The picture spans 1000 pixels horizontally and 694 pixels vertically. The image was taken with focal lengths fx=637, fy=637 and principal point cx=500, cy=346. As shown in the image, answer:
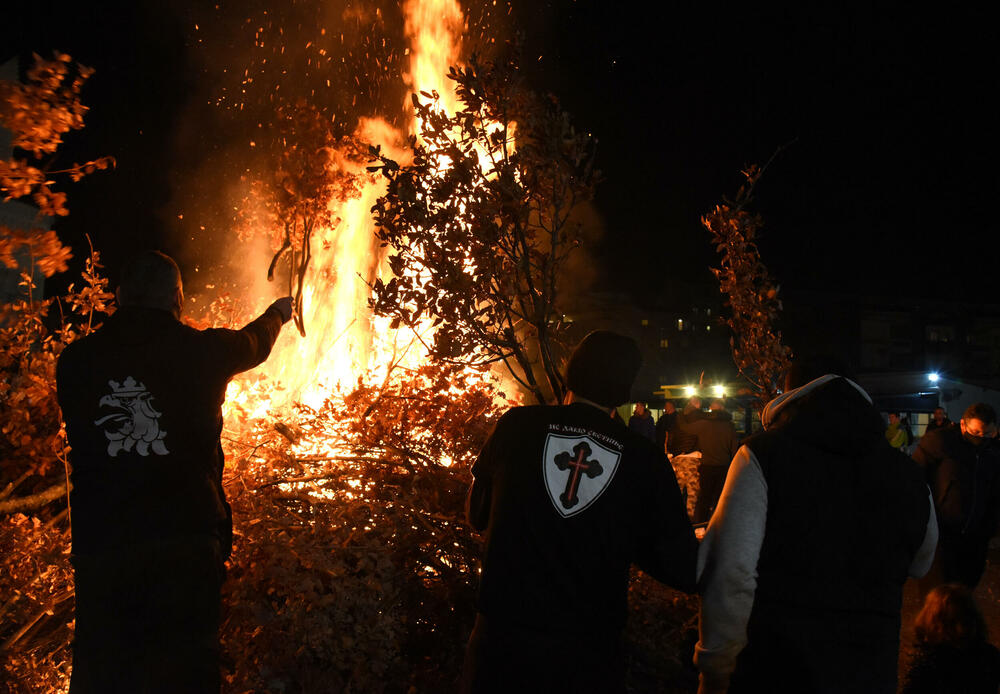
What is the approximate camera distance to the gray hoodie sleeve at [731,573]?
2.23 meters

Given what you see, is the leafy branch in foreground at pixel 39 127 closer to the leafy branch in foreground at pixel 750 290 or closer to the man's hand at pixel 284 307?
the man's hand at pixel 284 307

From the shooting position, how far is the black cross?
2.23 metres

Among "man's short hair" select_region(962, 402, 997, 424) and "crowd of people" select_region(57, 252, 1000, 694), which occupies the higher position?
"man's short hair" select_region(962, 402, 997, 424)

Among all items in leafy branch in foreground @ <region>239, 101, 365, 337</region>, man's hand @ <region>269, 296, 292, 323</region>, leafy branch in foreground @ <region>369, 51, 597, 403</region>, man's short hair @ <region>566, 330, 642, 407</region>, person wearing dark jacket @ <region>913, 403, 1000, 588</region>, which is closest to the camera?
man's short hair @ <region>566, 330, 642, 407</region>

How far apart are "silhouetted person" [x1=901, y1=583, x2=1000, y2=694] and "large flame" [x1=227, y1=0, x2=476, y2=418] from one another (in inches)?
155

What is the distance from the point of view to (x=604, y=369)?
2.42 meters

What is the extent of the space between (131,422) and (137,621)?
79 centimetres

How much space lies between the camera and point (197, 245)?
1440 cm

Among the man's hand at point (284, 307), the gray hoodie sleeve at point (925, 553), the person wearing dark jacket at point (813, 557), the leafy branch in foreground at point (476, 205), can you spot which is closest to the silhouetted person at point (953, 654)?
the gray hoodie sleeve at point (925, 553)

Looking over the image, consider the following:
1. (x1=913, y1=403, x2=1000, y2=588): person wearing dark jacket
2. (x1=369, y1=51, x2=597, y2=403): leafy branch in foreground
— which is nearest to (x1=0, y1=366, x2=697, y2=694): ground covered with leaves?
(x1=369, y1=51, x2=597, y2=403): leafy branch in foreground

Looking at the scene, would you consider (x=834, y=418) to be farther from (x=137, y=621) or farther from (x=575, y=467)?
(x=137, y=621)

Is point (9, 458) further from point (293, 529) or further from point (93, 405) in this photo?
point (93, 405)

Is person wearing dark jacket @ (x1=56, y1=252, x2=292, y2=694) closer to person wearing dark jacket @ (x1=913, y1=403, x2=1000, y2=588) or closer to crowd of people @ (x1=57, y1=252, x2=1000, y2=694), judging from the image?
crowd of people @ (x1=57, y1=252, x2=1000, y2=694)

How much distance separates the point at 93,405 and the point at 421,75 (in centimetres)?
588
